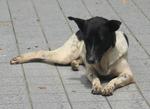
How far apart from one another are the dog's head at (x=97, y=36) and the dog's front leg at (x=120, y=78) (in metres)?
0.34

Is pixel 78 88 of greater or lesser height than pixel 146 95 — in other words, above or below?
below

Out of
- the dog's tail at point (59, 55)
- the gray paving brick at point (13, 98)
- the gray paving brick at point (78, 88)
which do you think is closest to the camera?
the gray paving brick at point (13, 98)

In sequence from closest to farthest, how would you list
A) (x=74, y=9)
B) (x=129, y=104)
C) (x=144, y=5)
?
(x=129, y=104) → (x=74, y=9) → (x=144, y=5)

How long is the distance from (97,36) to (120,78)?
666mm

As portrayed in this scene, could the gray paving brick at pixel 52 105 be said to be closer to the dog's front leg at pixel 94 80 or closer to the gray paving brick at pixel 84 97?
the gray paving brick at pixel 84 97

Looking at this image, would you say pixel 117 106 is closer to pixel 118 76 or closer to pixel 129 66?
pixel 118 76

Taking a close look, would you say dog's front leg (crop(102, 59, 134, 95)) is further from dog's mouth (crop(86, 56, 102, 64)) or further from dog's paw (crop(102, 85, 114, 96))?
dog's mouth (crop(86, 56, 102, 64))

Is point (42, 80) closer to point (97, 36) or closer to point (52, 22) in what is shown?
point (97, 36)

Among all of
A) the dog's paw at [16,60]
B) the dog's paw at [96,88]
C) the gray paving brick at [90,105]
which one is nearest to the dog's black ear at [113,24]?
the dog's paw at [96,88]

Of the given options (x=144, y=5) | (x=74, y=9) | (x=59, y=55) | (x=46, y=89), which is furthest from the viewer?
(x=144, y=5)

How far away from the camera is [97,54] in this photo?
21.0 ft

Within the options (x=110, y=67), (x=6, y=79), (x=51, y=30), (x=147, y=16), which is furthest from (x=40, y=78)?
(x=147, y=16)

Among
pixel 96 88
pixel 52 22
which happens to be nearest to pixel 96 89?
pixel 96 88

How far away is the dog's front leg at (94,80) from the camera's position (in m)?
6.48
